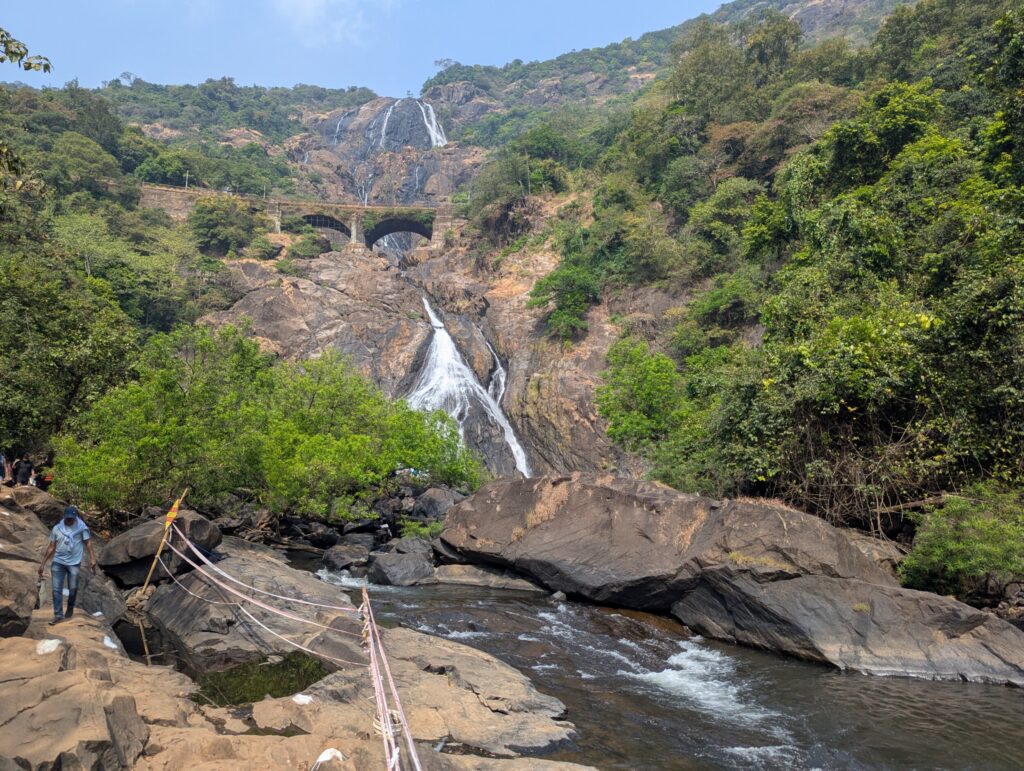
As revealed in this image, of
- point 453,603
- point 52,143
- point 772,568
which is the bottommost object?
point 453,603

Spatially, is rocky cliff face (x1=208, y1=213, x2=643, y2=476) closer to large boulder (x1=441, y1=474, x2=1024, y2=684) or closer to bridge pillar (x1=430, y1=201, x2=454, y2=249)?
bridge pillar (x1=430, y1=201, x2=454, y2=249)

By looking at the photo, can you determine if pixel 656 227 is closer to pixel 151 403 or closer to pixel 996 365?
pixel 996 365

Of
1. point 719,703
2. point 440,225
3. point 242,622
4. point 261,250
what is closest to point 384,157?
point 440,225

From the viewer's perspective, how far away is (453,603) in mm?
14930

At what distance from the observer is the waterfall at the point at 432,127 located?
10892 cm

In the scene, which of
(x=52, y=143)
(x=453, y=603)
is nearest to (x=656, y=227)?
(x=453, y=603)

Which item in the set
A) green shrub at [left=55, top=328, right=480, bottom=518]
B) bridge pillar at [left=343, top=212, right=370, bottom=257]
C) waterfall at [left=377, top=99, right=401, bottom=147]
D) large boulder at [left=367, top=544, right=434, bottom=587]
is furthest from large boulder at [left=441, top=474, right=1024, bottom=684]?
waterfall at [left=377, top=99, right=401, bottom=147]

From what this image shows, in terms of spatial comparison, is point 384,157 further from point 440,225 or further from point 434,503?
point 434,503

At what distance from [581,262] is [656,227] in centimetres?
579

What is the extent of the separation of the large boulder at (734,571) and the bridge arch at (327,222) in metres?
49.6

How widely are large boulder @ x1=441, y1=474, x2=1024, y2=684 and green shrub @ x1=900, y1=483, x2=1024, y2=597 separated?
0.87 meters

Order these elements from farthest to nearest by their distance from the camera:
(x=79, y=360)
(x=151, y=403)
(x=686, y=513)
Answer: (x=79, y=360), (x=151, y=403), (x=686, y=513)

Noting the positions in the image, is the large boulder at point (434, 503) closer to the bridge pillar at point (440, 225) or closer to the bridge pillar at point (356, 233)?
the bridge pillar at point (440, 225)

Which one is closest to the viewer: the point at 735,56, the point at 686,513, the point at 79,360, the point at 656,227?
the point at 686,513
